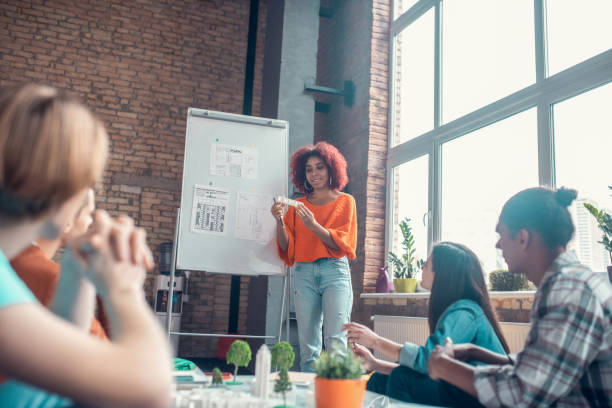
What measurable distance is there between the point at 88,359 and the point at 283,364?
97 cm

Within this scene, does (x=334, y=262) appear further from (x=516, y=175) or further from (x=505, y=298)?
(x=516, y=175)

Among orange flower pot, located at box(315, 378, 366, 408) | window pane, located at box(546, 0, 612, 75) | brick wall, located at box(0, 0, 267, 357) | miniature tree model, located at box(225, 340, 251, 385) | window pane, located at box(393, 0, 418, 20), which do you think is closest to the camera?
orange flower pot, located at box(315, 378, 366, 408)

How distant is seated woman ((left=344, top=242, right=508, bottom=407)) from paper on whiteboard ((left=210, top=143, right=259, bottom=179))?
6.05 ft

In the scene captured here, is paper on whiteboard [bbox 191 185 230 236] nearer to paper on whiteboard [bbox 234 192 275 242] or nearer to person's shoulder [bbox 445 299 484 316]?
paper on whiteboard [bbox 234 192 275 242]

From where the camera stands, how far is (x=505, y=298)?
3.29 meters

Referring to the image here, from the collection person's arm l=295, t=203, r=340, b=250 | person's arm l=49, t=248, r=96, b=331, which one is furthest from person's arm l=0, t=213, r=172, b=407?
person's arm l=295, t=203, r=340, b=250

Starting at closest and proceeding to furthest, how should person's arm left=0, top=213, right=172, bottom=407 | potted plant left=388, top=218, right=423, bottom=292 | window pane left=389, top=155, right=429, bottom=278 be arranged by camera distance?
person's arm left=0, top=213, right=172, bottom=407 < potted plant left=388, top=218, right=423, bottom=292 < window pane left=389, top=155, right=429, bottom=278

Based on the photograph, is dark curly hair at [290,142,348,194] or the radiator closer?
dark curly hair at [290,142,348,194]

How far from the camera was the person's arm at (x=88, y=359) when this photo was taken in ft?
1.59

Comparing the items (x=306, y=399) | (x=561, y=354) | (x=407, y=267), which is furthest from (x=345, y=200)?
(x=561, y=354)

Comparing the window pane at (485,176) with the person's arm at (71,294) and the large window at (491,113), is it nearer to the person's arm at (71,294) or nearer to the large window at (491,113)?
the large window at (491,113)

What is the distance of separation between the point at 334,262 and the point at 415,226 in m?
Answer: 1.75

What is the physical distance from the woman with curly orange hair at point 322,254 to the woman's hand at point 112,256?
97.8 inches

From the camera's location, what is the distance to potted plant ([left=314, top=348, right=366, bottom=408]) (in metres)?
1.13
